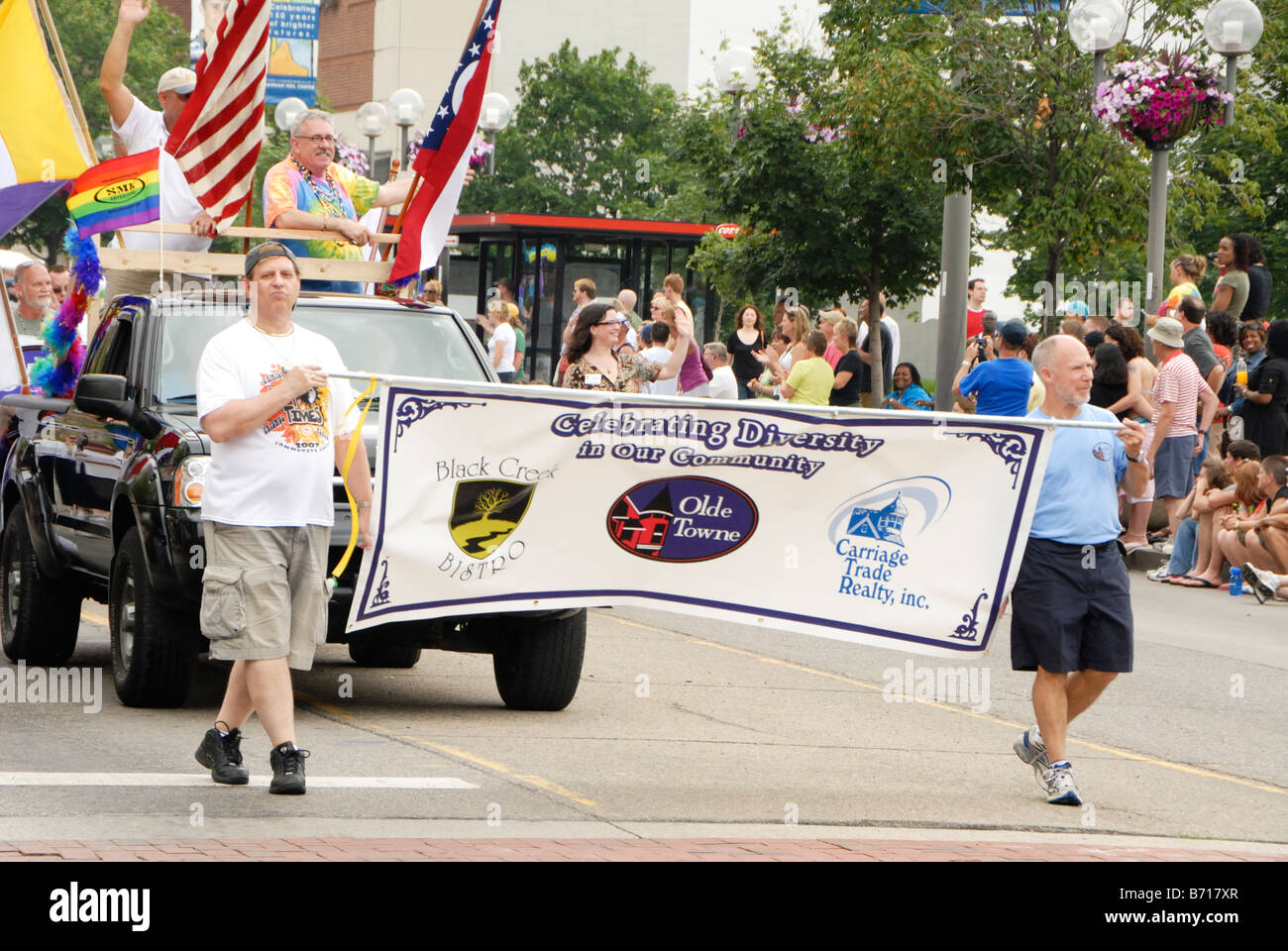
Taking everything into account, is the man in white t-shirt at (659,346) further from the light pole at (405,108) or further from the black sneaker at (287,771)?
the black sneaker at (287,771)

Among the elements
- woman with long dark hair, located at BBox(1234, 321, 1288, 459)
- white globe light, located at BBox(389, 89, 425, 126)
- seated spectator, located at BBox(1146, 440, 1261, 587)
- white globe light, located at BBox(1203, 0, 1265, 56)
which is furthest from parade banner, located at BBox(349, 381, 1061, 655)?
white globe light, located at BBox(389, 89, 425, 126)

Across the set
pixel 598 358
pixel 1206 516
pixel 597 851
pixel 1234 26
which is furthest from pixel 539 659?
pixel 1234 26

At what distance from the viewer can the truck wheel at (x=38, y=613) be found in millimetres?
10312

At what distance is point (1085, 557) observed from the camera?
7805 mm

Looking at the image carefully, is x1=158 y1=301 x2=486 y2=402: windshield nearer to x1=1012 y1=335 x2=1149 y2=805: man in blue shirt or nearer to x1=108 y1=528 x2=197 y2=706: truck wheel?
x1=108 y1=528 x2=197 y2=706: truck wheel

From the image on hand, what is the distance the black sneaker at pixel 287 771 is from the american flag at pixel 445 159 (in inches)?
171

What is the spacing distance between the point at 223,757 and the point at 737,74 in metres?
17.8

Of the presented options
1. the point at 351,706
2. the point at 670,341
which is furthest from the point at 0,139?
the point at 670,341

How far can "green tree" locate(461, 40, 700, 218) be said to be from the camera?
80.0 meters

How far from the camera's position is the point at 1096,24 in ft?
58.6

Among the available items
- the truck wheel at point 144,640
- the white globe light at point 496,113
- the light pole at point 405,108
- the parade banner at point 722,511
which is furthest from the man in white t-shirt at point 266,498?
the white globe light at point 496,113

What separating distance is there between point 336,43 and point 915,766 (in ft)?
306

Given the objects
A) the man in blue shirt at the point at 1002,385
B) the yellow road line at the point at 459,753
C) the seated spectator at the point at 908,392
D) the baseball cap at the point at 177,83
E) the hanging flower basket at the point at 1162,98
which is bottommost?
the yellow road line at the point at 459,753

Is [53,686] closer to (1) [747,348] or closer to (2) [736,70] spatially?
(1) [747,348]
